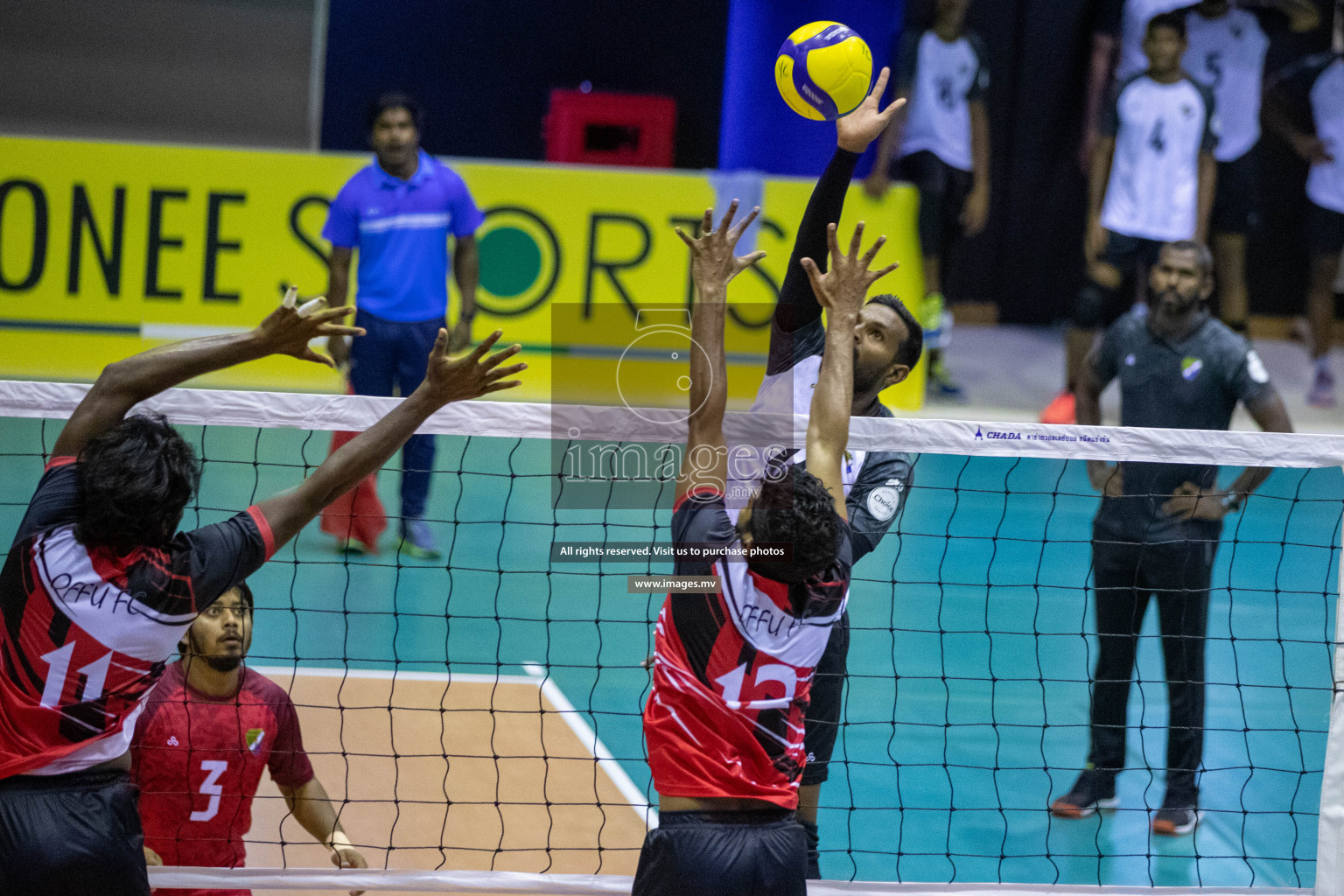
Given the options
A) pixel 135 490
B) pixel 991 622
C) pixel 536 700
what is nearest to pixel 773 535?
pixel 135 490

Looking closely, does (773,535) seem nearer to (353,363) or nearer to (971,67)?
(353,363)

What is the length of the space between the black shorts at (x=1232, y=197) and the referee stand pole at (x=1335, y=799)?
8.60 m

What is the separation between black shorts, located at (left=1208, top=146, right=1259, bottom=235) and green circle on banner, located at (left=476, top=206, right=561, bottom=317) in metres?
5.62

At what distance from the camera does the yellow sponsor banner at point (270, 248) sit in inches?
420

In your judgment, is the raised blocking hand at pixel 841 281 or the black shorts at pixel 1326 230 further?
the black shorts at pixel 1326 230

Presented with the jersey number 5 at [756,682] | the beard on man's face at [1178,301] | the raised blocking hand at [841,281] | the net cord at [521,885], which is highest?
the beard on man's face at [1178,301]

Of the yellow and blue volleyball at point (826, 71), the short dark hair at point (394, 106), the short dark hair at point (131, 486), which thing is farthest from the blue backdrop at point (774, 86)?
the short dark hair at point (131, 486)

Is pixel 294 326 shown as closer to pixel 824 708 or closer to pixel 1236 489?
pixel 824 708

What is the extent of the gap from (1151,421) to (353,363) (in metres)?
4.52

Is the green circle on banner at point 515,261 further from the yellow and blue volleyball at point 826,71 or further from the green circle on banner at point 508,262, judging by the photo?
the yellow and blue volleyball at point 826,71

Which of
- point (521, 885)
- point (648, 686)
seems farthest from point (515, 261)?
point (521, 885)

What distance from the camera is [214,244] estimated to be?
10789mm

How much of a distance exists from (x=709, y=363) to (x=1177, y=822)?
327 centimetres

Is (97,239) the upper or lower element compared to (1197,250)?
lower
